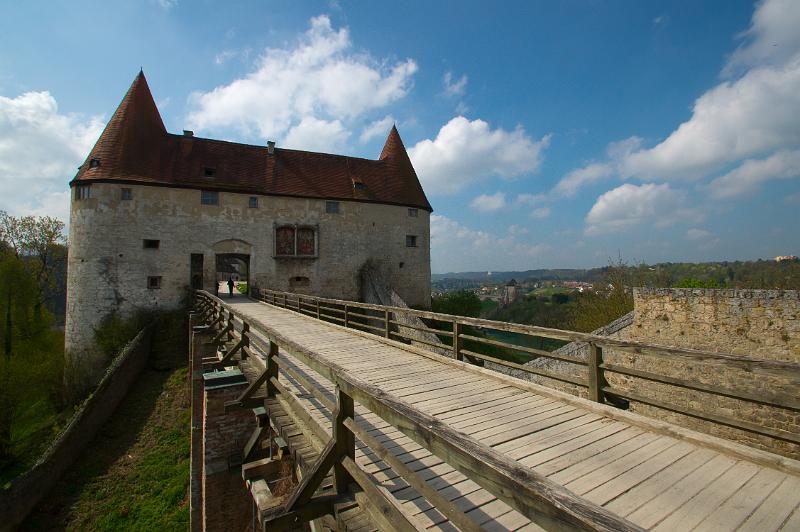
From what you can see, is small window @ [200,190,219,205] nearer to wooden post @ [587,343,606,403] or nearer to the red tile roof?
the red tile roof

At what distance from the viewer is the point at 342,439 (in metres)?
2.63

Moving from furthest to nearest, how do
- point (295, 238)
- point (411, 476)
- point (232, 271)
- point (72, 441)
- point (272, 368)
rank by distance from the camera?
point (232, 271), point (295, 238), point (72, 441), point (272, 368), point (411, 476)

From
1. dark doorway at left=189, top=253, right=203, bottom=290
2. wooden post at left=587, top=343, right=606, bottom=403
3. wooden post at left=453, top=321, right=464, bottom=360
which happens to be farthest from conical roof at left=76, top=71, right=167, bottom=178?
wooden post at left=587, top=343, right=606, bottom=403

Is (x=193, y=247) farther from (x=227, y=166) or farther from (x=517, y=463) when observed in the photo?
(x=517, y=463)

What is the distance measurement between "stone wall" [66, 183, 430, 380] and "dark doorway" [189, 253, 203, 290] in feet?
1.38

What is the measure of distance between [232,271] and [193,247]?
25.9 m

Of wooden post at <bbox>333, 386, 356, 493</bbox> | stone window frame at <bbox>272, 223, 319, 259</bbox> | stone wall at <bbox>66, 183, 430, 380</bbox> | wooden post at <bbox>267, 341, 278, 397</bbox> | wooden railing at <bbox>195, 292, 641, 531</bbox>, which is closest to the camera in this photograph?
wooden railing at <bbox>195, 292, 641, 531</bbox>

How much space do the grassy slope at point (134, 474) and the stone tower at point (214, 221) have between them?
18.8 ft

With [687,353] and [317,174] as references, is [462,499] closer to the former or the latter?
[687,353]

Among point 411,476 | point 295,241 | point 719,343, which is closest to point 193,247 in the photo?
point 295,241

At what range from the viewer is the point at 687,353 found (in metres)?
3.34

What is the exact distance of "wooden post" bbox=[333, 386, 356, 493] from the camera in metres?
2.60

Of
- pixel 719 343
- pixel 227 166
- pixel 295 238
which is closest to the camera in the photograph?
pixel 719 343

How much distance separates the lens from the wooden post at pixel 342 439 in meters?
2.60
